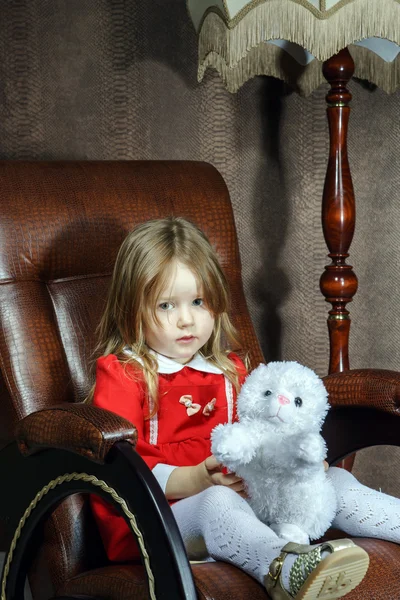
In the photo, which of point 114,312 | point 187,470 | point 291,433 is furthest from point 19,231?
point 291,433

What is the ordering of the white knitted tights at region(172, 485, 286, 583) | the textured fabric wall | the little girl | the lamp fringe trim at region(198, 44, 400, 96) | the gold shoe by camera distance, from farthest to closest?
1. the textured fabric wall
2. the lamp fringe trim at region(198, 44, 400, 96)
3. the little girl
4. the white knitted tights at region(172, 485, 286, 583)
5. the gold shoe

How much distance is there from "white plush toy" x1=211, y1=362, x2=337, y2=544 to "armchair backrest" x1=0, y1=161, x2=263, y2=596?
32 centimetres

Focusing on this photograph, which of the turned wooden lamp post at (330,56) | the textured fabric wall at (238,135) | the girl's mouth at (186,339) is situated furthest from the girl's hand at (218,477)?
the textured fabric wall at (238,135)

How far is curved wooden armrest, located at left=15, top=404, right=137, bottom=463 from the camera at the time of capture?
4.00ft

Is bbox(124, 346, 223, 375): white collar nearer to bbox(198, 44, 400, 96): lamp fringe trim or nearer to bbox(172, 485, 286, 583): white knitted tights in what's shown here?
bbox(172, 485, 286, 583): white knitted tights

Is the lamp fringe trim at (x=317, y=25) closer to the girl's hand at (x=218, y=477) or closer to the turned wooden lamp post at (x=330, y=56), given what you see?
the turned wooden lamp post at (x=330, y=56)

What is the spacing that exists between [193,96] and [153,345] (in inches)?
36.7

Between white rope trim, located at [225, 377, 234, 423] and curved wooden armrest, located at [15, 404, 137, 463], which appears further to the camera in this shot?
white rope trim, located at [225, 377, 234, 423]

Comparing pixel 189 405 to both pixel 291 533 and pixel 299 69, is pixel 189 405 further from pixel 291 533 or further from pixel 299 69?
pixel 299 69

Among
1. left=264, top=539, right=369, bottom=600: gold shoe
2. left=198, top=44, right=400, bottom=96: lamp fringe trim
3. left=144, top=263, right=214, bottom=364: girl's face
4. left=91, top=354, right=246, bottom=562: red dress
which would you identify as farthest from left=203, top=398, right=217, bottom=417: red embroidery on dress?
left=198, top=44, right=400, bottom=96: lamp fringe trim

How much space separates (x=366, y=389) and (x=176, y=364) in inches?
13.9

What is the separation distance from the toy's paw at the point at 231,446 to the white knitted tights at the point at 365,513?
0.24m

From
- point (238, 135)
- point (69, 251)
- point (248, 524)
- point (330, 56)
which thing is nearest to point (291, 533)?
point (248, 524)

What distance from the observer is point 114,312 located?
64.8 inches
